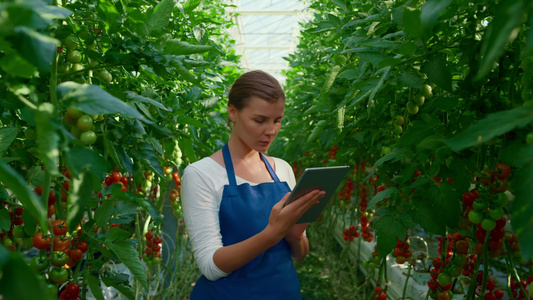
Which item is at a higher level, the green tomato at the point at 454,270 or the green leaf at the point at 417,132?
the green leaf at the point at 417,132

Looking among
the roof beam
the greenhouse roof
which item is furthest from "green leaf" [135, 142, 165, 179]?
the roof beam

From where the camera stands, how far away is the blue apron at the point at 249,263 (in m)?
1.35

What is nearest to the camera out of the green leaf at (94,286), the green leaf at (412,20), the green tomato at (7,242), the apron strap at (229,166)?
the green leaf at (412,20)

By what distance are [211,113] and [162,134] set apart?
80 cm

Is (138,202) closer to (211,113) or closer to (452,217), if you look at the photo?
(452,217)

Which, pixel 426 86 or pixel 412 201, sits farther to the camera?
pixel 426 86

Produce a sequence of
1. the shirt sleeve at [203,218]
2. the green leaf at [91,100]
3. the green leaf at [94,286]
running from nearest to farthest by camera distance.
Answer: the green leaf at [91,100]
the green leaf at [94,286]
the shirt sleeve at [203,218]

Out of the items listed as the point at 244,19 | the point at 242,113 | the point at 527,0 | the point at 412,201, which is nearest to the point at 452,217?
the point at 412,201

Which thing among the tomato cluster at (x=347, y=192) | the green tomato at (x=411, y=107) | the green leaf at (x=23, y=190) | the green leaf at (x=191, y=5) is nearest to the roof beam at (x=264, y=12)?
the tomato cluster at (x=347, y=192)

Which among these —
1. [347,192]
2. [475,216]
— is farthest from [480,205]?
[347,192]

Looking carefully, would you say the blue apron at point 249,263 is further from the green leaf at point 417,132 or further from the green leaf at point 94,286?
the green leaf at point 417,132

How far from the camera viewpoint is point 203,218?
1.32 metres

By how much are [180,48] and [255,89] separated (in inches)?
21.8

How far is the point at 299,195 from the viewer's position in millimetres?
1219
